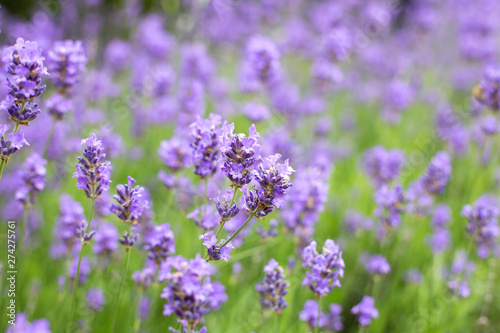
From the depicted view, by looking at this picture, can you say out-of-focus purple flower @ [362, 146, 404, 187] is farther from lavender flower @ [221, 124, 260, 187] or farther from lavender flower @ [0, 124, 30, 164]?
lavender flower @ [0, 124, 30, 164]

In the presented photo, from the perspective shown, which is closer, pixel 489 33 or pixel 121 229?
pixel 121 229

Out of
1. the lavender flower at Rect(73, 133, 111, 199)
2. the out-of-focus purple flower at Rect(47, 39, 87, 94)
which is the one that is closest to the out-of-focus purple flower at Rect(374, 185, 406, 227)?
the lavender flower at Rect(73, 133, 111, 199)

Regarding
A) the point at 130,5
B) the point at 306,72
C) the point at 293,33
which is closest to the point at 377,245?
the point at 293,33

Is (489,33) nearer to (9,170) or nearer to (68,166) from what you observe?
(68,166)

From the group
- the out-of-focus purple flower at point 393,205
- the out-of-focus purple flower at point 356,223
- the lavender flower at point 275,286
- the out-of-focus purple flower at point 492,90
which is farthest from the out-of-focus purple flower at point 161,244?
the out-of-focus purple flower at point 492,90

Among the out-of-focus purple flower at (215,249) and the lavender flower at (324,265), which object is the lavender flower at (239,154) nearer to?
the out-of-focus purple flower at (215,249)

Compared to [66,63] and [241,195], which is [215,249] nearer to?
[66,63]
